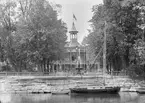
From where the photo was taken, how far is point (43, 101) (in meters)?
32.4

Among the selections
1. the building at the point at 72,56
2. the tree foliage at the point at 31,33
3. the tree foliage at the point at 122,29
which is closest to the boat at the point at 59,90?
the tree foliage at the point at 31,33

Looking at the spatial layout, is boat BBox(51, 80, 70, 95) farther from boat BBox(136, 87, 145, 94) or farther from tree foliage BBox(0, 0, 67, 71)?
boat BBox(136, 87, 145, 94)

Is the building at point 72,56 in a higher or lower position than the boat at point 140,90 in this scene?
higher

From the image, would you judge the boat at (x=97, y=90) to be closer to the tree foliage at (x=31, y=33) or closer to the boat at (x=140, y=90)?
the boat at (x=140, y=90)

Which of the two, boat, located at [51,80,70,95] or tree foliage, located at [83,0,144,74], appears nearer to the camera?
boat, located at [51,80,70,95]

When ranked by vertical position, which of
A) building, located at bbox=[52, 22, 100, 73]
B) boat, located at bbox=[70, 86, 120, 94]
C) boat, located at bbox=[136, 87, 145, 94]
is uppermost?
building, located at bbox=[52, 22, 100, 73]

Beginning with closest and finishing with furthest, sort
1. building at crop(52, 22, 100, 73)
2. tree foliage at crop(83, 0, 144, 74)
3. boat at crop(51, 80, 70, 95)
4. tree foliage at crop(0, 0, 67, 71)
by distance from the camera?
1. boat at crop(51, 80, 70, 95)
2. tree foliage at crop(83, 0, 144, 74)
3. tree foliage at crop(0, 0, 67, 71)
4. building at crop(52, 22, 100, 73)

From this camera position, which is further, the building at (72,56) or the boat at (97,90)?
the building at (72,56)

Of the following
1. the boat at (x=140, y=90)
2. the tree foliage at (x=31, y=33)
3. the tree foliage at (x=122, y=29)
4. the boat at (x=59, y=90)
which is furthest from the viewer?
the tree foliage at (x=31, y=33)

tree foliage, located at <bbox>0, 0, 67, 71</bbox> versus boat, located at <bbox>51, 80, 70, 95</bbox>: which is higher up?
tree foliage, located at <bbox>0, 0, 67, 71</bbox>

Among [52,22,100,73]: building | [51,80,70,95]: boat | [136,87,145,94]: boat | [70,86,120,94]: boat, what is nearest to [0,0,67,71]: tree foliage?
[51,80,70,95]: boat

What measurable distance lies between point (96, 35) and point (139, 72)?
10.6 m

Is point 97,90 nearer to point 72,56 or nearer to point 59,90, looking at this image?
point 59,90

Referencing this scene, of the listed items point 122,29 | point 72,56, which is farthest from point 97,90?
point 72,56
